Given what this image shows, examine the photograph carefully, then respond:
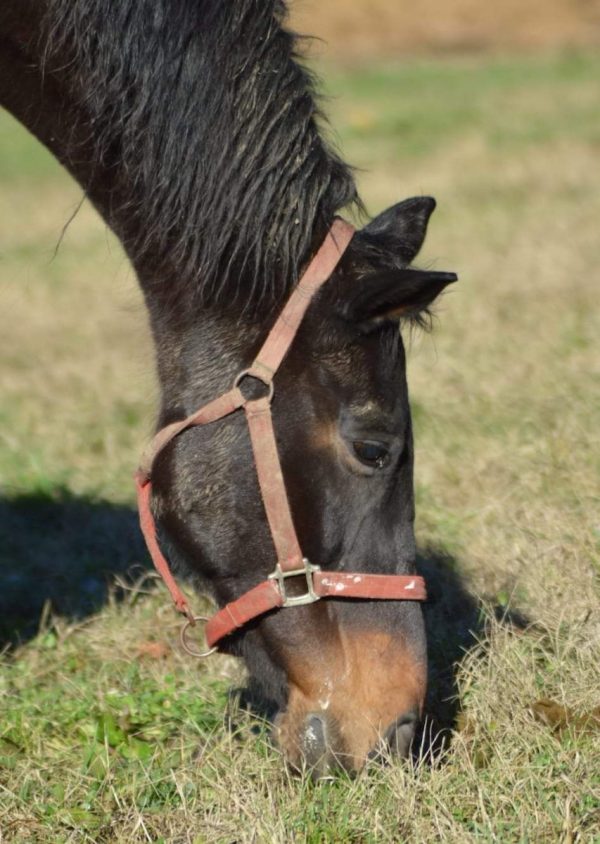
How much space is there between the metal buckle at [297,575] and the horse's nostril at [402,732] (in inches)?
13.6

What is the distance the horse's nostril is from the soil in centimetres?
2501

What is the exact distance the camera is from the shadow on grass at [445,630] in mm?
3473

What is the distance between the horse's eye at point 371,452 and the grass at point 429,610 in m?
0.40

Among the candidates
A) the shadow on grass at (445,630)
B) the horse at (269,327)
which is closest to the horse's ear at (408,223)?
Answer: the horse at (269,327)

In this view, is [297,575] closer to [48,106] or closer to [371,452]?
[371,452]

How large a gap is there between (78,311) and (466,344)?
3.58 meters

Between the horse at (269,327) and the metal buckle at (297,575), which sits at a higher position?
the horse at (269,327)

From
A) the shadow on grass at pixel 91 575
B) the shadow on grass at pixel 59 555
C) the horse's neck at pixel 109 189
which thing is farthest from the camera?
the shadow on grass at pixel 59 555

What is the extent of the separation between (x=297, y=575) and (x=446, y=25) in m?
29.0

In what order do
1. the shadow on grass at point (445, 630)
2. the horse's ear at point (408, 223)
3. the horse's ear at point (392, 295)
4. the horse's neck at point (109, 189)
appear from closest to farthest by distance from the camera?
the horse's ear at point (392, 295), the horse's neck at point (109, 189), the horse's ear at point (408, 223), the shadow on grass at point (445, 630)

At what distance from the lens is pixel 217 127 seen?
3010 mm

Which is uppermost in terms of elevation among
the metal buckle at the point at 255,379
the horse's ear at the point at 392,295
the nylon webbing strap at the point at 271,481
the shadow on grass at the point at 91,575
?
the horse's ear at the point at 392,295

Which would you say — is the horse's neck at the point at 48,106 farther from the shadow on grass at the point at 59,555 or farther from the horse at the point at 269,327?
the shadow on grass at the point at 59,555

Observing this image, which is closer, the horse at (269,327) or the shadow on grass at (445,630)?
the horse at (269,327)
